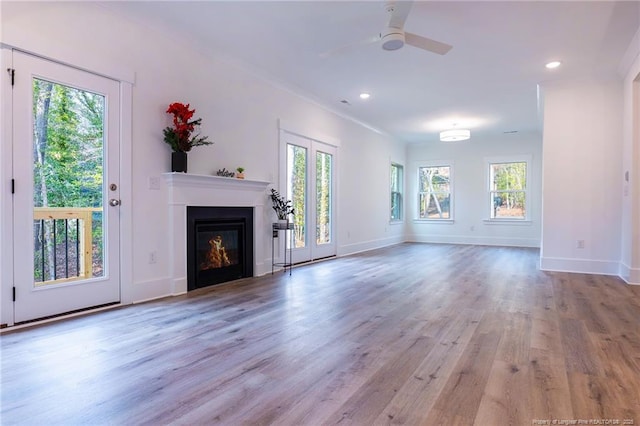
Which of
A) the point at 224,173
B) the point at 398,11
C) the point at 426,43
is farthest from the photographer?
the point at 224,173

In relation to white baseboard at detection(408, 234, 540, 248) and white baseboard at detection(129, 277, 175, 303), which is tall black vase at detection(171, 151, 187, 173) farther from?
white baseboard at detection(408, 234, 540, 248)

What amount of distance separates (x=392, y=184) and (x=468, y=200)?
77.1 inches

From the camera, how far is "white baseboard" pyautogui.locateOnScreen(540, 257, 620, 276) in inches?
193

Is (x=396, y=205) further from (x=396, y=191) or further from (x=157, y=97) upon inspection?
(x=157, y=97)

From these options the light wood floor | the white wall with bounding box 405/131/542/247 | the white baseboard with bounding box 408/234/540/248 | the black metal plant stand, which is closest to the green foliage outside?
the white wall with bounding box 405/131/542/247

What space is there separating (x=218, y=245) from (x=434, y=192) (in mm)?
6913

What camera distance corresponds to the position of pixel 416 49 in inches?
157

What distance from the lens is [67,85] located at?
2.90 meters

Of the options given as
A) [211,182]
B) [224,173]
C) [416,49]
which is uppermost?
[416,49]

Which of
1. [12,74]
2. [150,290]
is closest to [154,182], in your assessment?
[150,290]

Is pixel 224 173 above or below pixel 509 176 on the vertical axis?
below

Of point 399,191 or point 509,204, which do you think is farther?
point 399,191

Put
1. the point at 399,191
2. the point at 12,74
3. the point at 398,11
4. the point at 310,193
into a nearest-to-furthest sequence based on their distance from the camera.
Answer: the point at 12,74, the point at 398,11, the point at 310,193, the point at 399,191

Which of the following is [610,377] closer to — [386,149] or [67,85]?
[67,85]
